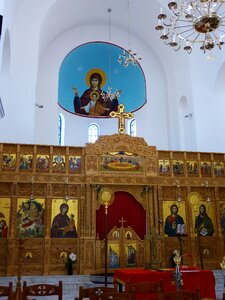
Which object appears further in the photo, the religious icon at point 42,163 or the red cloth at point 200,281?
the religious icon at point 42,163

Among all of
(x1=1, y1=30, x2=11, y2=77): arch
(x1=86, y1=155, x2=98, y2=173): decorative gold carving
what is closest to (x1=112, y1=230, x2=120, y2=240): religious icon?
(x1=86, y1=155, x2=98, y2=173): decorative gold carving

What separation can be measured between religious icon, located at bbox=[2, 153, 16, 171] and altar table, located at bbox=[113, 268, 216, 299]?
5975 millimetres

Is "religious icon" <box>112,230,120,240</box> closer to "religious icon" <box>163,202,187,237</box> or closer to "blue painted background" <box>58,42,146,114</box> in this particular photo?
"religious icon" <box>163,202,187,237</box>

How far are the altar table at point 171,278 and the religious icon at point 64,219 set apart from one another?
4.73m

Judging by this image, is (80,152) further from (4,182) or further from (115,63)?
(115,63)

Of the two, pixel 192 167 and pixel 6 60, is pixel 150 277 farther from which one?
pixel 6 60

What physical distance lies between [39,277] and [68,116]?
9341mm

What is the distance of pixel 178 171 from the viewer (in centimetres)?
1264

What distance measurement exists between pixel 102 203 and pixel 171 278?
5.83 meters

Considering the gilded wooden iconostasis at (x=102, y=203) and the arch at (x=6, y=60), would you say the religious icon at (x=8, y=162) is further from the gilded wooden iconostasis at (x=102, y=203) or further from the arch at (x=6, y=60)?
the arch at (x=6, y=60)

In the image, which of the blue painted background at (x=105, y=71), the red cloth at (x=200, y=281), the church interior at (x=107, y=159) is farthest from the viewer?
the blue painted background at (x=105, y=71)

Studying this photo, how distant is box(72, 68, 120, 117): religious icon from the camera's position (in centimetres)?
1853

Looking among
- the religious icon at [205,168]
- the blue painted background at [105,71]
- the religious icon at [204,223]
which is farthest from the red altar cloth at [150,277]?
the blue painted background at [105,71]

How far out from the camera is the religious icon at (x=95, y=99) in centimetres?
1853
